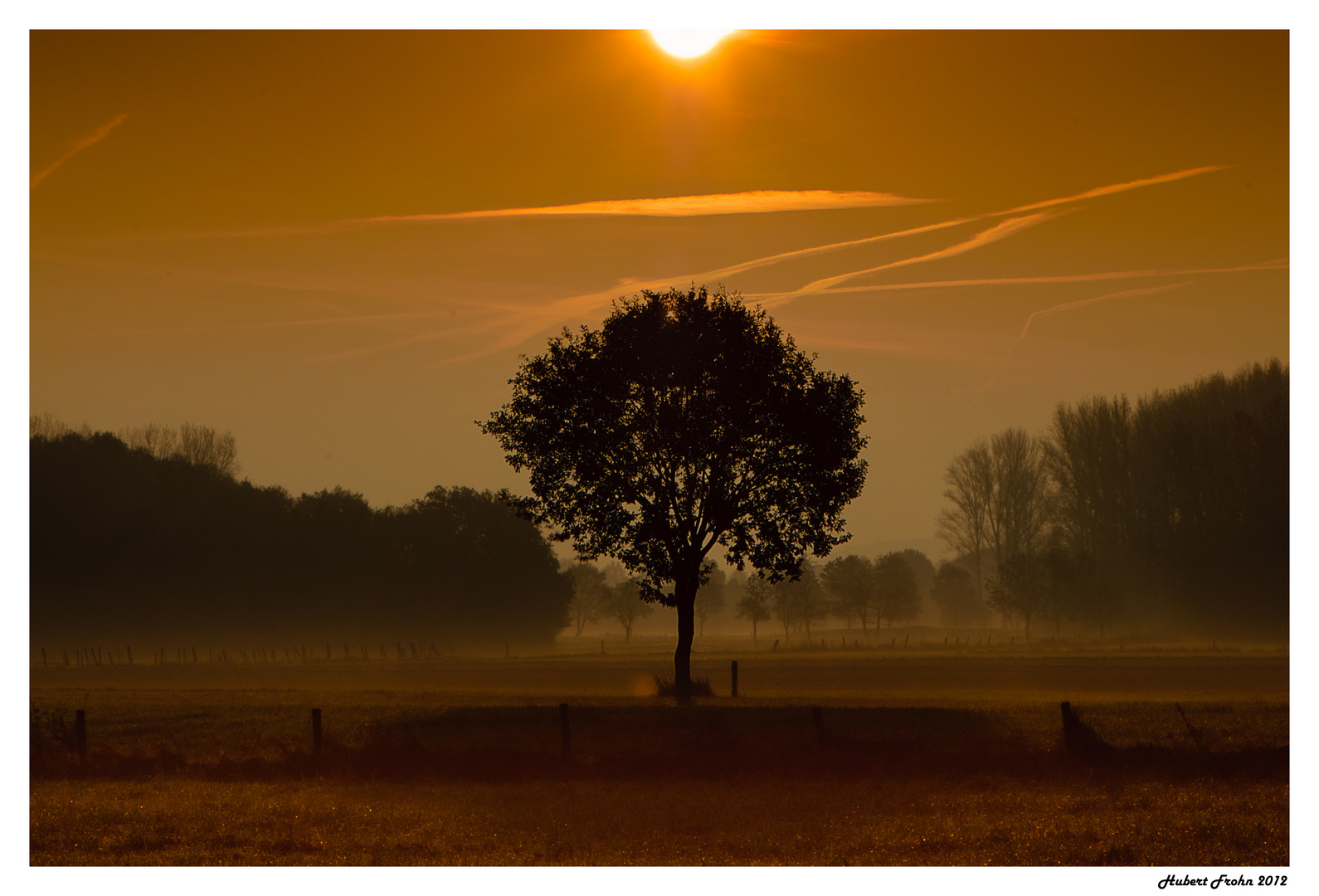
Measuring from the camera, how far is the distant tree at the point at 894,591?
143 m

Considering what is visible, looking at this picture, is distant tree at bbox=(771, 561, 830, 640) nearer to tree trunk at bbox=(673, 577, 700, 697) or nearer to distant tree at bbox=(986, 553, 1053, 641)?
distant tree at bbox=(986, 553, 1053, 641)

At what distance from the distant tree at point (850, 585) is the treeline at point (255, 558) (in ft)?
123

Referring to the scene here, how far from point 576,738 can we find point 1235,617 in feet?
263

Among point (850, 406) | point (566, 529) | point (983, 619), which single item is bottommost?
point (983, 619)

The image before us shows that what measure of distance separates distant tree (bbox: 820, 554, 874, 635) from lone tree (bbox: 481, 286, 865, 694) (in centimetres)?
9710

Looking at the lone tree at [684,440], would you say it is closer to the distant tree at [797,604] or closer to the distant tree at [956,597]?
the distant tree at [797,604]

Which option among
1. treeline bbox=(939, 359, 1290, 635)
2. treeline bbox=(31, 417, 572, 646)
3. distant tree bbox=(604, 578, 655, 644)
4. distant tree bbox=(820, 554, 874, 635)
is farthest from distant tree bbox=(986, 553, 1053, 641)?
distant tree bbox=(604, 578, 655, 644)

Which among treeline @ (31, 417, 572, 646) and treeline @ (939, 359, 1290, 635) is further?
treeline @ (31, 417, 572, 646)

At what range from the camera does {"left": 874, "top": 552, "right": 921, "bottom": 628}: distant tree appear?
468ft
